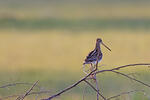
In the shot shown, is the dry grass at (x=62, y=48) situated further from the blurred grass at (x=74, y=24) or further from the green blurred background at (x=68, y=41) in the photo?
the blurred grass at (x=74, y=24)

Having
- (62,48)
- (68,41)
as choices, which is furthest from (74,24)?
(62,48)

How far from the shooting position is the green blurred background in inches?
439

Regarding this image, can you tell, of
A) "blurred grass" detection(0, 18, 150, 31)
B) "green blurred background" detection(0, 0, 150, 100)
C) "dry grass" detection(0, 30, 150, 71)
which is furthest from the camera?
"blurred grass" detection(0, 18, 150, 31)

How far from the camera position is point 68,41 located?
730 inches

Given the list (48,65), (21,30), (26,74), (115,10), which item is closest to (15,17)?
(21,30)

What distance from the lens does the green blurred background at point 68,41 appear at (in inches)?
439

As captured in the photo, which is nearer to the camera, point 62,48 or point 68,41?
point 62,48

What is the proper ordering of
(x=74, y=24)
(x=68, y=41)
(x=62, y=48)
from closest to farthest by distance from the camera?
1. (x=62, y=48)
2. (x=68, y=41)
3. (x=74, y=24)

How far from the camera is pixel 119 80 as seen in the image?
11477mm

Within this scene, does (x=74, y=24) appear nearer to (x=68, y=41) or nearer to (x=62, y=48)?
(x=68, y=41)

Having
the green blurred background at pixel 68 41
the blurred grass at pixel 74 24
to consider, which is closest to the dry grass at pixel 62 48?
the green blurred background at pixel 68 41

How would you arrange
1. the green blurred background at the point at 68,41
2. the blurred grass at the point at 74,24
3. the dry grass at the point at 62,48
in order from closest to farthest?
the green blurred background at the point at 68,41
the dry grass at the point at 62,48
the blurred grass at the point at 74,24

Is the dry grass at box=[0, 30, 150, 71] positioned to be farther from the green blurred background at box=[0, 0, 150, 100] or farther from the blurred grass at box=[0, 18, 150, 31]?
the blurred grass at box=[0, 18, 150, 31]

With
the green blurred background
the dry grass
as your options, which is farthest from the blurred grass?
the dry grass
